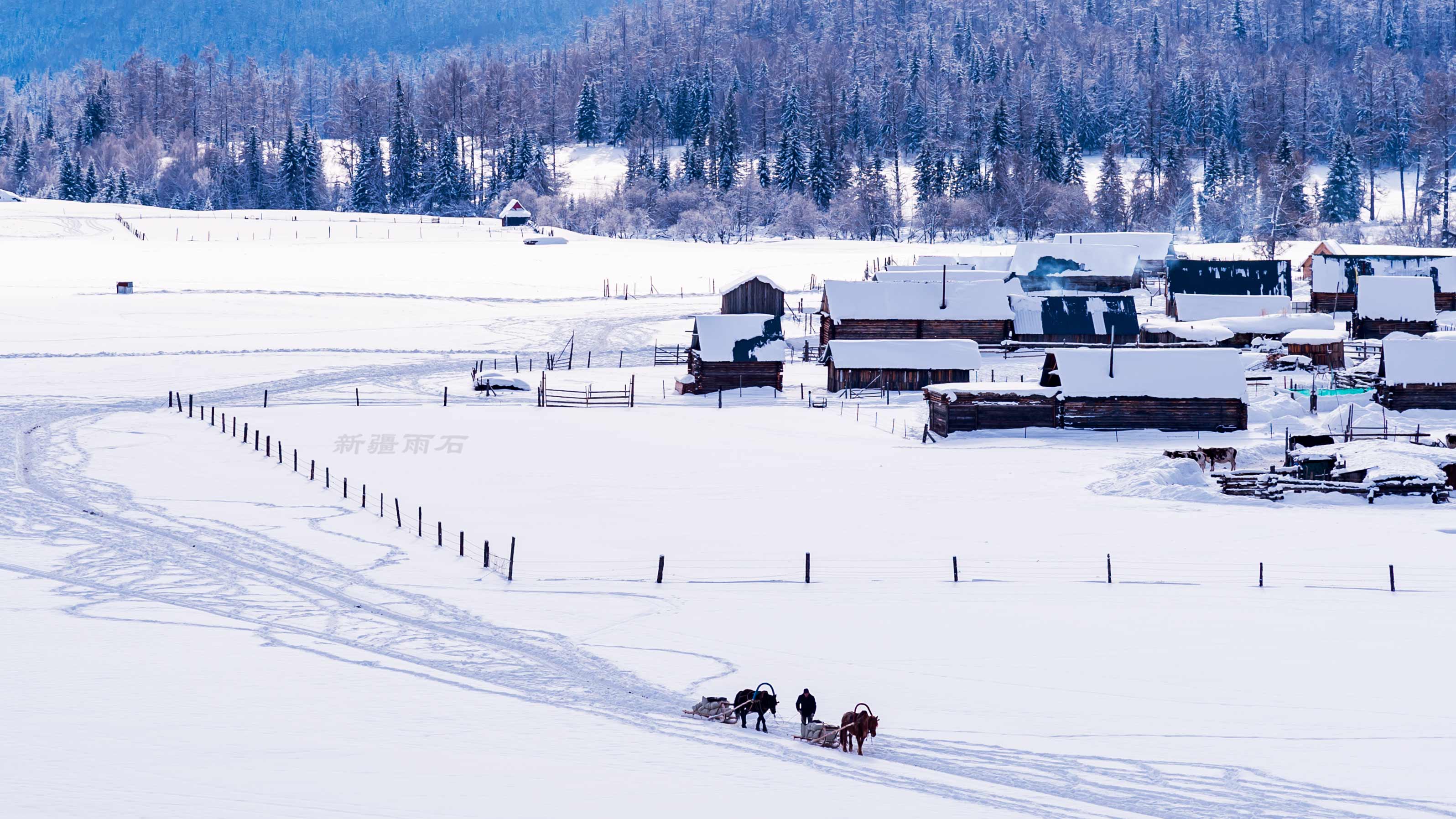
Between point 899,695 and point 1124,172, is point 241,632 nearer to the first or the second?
point 899,695

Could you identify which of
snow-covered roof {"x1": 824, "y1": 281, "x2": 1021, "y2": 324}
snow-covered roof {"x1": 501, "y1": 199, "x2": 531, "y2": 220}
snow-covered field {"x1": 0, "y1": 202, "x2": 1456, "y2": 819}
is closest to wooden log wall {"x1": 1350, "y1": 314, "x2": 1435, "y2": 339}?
snow-covered roof {"x1": 824, "y1": 281, "x2": 1021, "y2": 324}

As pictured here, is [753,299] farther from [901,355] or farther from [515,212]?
[515,212]

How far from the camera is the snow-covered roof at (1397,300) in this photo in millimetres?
66875

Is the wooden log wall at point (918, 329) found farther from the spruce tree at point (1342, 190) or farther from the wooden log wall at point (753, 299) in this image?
the spruce tree at point (1342, 190)

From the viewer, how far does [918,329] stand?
207ft

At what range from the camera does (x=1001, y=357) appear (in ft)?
202

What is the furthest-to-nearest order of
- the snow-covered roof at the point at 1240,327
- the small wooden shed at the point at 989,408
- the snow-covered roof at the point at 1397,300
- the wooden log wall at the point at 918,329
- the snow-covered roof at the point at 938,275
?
the snow-covered roof at the point at 938,275
the snow-covered roof at the point at 1397,300
the snow-covered roof at the point at 1240,327
the wooden log wall at the point at 918,329
the small wooden shed at the point at 989,408

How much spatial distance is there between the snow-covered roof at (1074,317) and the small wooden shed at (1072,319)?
0.02 metres

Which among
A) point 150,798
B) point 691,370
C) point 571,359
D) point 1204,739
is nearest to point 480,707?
point 150,798

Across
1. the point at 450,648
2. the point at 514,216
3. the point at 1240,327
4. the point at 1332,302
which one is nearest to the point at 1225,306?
the point at 1240,327

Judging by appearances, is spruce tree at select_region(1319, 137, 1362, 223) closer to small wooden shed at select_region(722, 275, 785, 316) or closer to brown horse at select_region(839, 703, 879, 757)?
small wooden shed at select_region(722, 275, 785, 316)

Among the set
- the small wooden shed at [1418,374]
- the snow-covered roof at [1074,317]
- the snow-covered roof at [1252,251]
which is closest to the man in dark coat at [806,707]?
the small wooden shed at [1418,374]

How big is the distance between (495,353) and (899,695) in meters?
42.9

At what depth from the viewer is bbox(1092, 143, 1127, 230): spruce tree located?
125 meters
